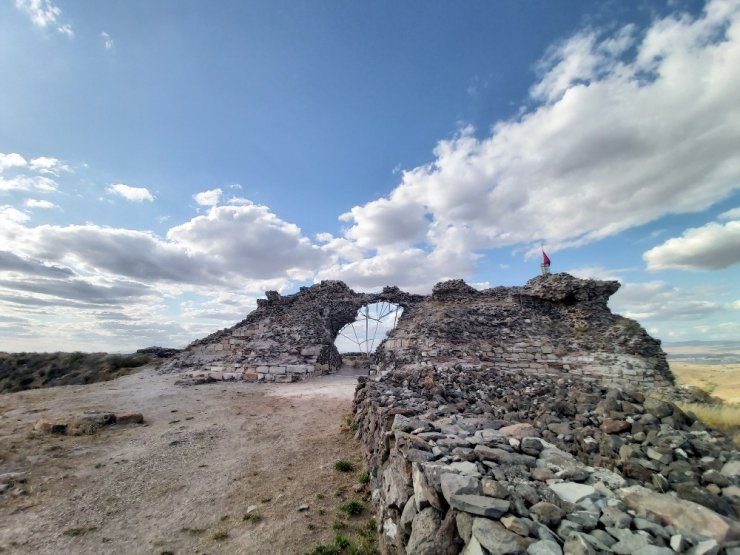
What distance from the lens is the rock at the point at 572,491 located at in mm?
2714

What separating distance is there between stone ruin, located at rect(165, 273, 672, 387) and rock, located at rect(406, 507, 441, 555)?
12491 mm

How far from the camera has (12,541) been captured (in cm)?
450

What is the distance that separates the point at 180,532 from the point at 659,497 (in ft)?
19.1

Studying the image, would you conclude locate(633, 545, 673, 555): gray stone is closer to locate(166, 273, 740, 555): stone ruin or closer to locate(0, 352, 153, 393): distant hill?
locate(166, 273, 740, 555): stone ruin

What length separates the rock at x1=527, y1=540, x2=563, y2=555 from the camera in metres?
2.07

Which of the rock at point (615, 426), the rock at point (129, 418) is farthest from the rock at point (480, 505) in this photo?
the rock at point (129, 418)

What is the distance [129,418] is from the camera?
9.83 metres

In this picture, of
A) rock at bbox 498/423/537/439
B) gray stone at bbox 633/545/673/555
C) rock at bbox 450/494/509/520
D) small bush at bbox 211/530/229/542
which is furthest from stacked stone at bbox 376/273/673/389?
gray stone at bbox 633/545/673/555

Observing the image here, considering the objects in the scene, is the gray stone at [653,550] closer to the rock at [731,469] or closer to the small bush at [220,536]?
the rock at [731,469]

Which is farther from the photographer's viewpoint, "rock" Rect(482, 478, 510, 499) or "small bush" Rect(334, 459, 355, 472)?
"small bush" Rect(334, 459, 355, 472)

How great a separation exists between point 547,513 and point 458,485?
703 millimetres

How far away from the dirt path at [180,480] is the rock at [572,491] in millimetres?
3357

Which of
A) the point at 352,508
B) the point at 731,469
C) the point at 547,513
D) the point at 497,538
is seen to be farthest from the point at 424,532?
the point at 731,469

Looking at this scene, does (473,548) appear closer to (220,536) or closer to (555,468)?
(555,468)
